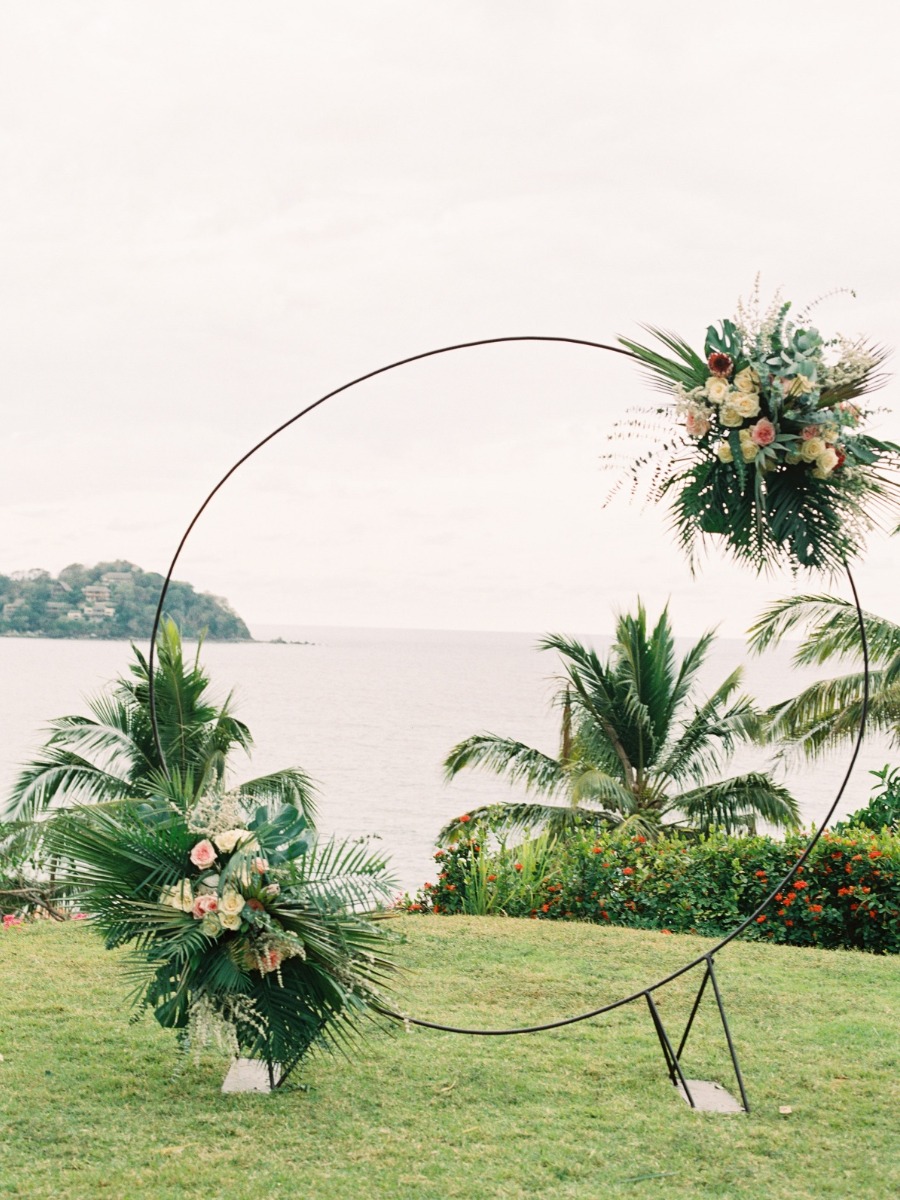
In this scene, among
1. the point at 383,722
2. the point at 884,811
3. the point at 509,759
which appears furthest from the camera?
the point at 383,722

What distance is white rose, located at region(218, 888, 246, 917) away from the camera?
156 inches

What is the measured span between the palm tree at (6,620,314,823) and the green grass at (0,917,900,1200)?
435 cm

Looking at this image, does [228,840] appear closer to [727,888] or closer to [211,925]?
[211,925]

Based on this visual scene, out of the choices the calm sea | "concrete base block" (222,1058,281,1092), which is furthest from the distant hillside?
"concrete base block" (222,1058,281,1092)

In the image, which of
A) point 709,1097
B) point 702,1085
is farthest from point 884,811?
point 709,1097

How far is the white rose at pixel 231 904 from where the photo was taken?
156 inches

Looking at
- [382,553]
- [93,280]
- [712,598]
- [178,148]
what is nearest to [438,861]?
[712,598]

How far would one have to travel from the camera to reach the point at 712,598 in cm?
1082

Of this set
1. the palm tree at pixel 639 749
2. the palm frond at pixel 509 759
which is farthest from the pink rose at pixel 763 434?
the palm frond at pixel 509 759

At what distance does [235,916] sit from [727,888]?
15.1 feet

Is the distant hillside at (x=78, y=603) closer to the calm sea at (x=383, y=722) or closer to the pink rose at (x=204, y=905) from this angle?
the calm sea at (x=383, y=722)

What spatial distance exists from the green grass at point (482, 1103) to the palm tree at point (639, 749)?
554 cm

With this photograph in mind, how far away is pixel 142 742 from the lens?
11039mm

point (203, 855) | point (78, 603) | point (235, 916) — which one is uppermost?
point (78, 603)
